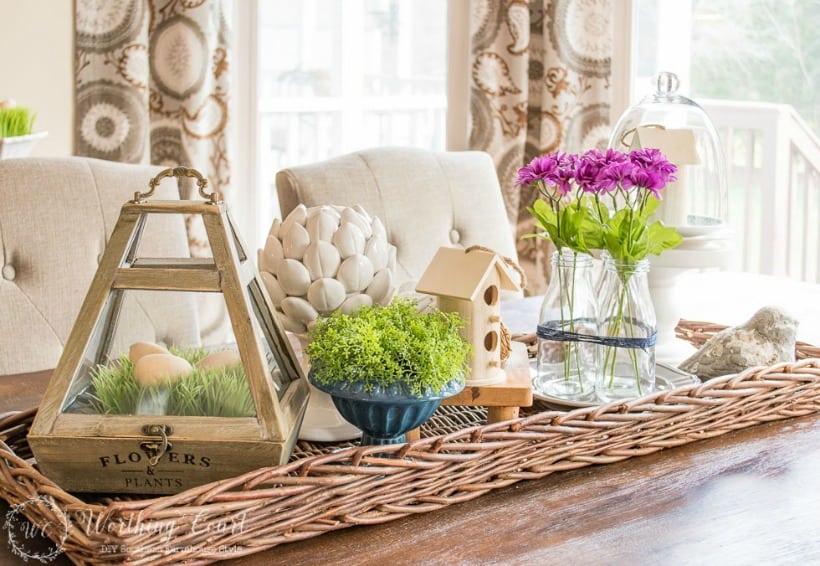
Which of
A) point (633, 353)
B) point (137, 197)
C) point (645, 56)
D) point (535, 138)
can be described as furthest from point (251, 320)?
point (645, 56)

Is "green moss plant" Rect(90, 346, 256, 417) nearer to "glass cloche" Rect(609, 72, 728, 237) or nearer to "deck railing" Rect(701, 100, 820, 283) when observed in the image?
"glass cloche" Rect(609, 72, 728, 237)

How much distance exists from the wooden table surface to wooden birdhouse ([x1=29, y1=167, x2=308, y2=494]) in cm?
9

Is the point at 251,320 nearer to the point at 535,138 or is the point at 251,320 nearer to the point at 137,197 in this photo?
the point at 137,197

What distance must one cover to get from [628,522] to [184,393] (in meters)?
0.42

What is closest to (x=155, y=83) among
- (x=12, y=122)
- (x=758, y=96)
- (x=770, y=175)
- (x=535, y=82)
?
(x=12, y=122)

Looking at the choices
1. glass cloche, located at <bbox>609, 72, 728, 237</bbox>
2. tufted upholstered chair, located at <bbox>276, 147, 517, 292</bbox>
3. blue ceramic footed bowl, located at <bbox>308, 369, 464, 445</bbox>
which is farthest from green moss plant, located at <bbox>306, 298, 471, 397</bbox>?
tufted upholstered chair, located at <bbox>276, 147, 517, 292</bbox>

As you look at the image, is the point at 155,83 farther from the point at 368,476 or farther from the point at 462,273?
the point at 368,476

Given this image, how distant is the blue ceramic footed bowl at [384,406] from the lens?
0.92 m

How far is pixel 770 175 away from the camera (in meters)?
3.93

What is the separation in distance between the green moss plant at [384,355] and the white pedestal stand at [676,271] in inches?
22.4

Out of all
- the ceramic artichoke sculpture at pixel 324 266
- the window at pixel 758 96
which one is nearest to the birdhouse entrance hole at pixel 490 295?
the ceramic artichoke sculpture at pixel 324 266

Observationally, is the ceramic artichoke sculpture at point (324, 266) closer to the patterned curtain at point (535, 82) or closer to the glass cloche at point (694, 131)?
the glass cloche at point (694, 131)

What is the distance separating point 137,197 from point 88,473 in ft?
0.82

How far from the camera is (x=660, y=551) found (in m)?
0.87
